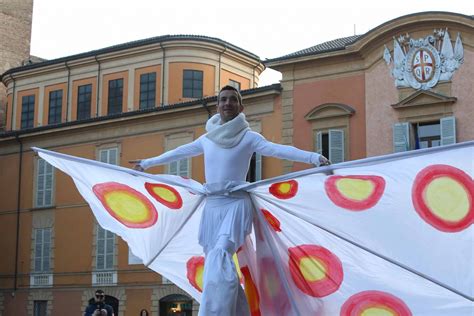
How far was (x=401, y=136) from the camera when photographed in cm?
2716

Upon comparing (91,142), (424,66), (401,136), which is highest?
(424,66)

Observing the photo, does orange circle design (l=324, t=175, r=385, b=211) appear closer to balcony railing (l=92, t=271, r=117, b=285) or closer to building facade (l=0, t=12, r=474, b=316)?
building facade (l=0, t=12, r=474, b=316)

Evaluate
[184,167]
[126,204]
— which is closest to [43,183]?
[184,167]

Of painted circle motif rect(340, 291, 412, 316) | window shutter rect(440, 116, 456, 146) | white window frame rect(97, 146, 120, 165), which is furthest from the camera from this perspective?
white window frame rect(97, 146, 120, 165)

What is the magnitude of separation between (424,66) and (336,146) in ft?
12.9

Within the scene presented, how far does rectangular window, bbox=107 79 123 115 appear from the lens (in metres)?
37.4

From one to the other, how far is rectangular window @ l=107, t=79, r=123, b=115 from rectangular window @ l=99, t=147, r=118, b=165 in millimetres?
2370

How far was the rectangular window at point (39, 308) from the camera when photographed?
1443 inches

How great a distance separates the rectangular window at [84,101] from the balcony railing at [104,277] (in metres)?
7.60

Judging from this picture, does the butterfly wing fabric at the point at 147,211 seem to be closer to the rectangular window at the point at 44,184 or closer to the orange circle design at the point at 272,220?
the orange circle design at the point at 272,220

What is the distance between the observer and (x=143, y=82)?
36.9m

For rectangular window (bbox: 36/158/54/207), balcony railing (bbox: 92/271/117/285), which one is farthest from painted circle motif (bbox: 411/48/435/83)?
rectangular window (bbox: 36/158/54/207)

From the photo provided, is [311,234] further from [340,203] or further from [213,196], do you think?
[213,196]

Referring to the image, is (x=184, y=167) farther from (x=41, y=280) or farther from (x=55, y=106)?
(x=55, y=106)
